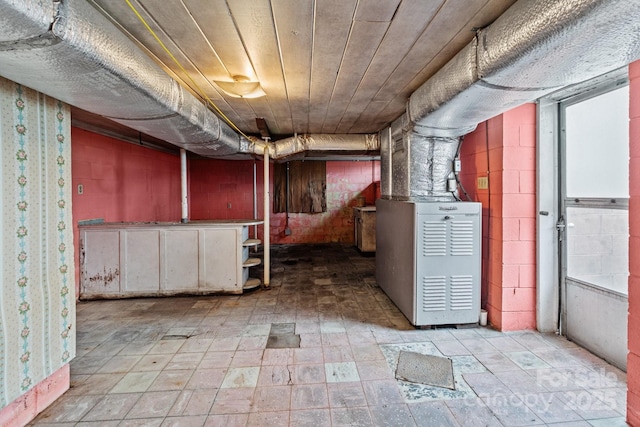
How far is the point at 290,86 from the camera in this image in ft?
8.27

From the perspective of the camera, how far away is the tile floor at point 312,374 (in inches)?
65.1

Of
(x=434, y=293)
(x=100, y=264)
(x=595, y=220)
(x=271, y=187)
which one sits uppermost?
(x=271, y=187)

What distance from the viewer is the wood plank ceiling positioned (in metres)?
1.45

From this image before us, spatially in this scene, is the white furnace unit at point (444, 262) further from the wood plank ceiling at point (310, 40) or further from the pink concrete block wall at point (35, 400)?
the pink concrete block wall at point (35, 400)

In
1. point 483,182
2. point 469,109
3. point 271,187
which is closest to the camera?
point 469,109

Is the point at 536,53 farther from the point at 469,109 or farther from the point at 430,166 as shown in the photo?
the point at 430,166

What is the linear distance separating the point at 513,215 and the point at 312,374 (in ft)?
6.86

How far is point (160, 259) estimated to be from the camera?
3596mm

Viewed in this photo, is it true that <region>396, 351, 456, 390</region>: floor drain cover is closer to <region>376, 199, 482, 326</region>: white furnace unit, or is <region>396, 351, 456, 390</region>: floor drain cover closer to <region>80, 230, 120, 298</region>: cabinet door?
<region>376, 199, 482, 326</region>: white furnace unit

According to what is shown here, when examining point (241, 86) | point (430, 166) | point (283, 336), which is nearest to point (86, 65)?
point (241, 86)

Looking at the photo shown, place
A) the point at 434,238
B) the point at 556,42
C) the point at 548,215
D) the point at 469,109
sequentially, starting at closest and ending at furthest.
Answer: the point at 556,42 → the point at 469,109 → the point at 548,215 → the point at 434,238

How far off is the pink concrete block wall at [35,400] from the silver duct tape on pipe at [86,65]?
63.8 inches

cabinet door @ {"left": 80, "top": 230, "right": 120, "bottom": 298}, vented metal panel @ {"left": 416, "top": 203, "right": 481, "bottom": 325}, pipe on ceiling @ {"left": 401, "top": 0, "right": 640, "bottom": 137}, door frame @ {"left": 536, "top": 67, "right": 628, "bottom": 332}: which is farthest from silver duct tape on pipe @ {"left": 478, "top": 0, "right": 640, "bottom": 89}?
cabinet door @ {"left": 80, "top": 230, "right": 120, "bottom": 298}

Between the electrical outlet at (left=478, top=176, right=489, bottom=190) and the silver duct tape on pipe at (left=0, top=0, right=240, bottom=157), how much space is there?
2.64 metres
